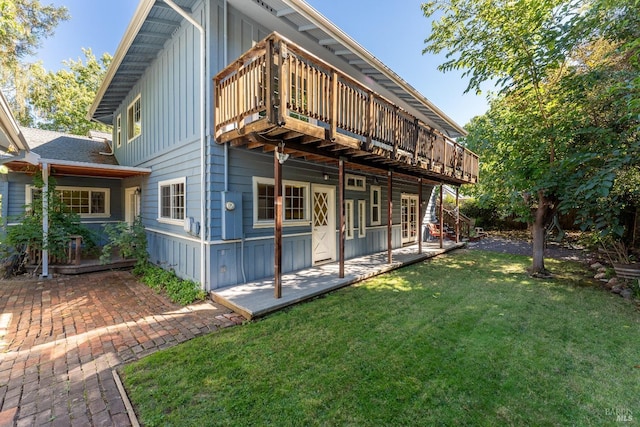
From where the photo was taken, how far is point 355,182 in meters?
8.48

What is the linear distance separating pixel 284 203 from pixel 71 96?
2240 centimetres

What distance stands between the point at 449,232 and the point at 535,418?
1286 centimetres

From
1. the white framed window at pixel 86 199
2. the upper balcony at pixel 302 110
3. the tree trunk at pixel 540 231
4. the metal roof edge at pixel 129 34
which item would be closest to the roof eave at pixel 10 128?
the upper balcony at pixel 302 110

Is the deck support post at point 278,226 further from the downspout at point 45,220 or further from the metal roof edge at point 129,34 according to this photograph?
the downspout at point 45,220

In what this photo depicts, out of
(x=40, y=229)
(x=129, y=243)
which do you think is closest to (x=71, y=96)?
(x=40, y=229)

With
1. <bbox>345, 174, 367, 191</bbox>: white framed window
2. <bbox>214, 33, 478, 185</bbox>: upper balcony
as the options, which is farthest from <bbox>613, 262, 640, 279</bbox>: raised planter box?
<bbox>345, 174, 367, 191</bbox>: white framed window

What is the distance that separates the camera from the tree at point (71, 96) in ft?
58.9

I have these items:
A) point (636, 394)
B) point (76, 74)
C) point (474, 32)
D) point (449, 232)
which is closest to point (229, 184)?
point (636, 394)

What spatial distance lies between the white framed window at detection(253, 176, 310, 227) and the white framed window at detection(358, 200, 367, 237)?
2410 millimetres

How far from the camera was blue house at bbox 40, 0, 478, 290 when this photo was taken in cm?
434

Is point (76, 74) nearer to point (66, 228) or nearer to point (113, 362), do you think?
point (66, 228)

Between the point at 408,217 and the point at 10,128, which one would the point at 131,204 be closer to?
the point at 10,128

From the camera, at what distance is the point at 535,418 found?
7.22 feet

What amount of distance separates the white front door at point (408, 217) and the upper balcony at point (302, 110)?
15.0 ft
